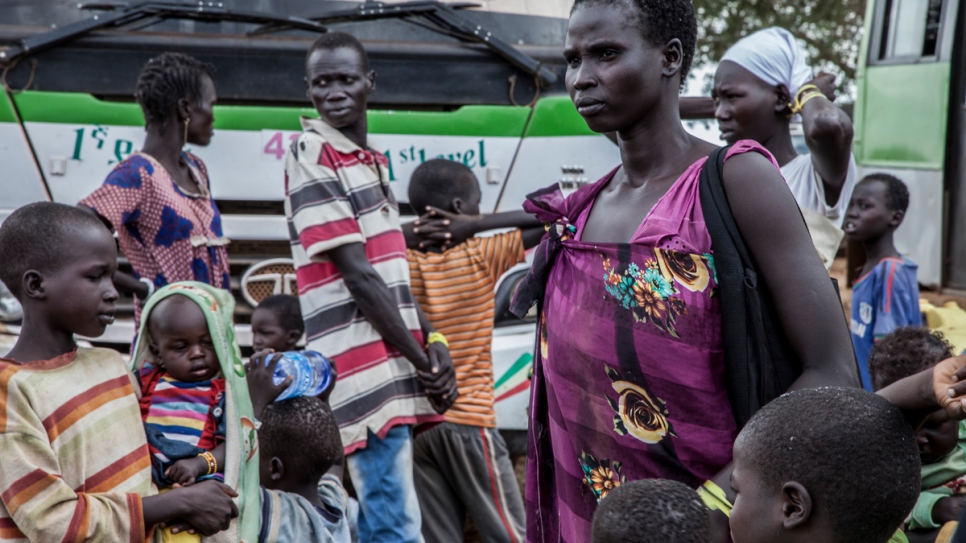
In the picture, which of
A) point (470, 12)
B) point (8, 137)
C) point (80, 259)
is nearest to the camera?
point (80, 259)

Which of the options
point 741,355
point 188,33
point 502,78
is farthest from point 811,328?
point 188,33

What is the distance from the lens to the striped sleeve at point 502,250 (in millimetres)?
3887

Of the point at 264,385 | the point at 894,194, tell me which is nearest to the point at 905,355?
the point at 264,385

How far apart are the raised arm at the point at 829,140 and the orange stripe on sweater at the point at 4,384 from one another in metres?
2.29

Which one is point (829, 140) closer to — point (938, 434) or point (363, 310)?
point (938, 434)

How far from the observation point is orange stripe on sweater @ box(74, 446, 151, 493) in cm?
239

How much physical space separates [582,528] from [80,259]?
1.38m

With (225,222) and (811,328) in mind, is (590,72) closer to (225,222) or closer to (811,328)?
(811,328)

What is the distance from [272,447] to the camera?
3.12 m

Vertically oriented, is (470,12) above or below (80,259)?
above

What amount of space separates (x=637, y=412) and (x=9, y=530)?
1.49 metres

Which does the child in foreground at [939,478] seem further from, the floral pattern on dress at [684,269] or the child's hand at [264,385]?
the child's hand at [264,385]

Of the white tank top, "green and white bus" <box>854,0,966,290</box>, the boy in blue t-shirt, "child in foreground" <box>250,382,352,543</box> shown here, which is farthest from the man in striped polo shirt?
"green and white bus" <box>854,0,966,290</box>

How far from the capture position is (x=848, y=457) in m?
1.58
